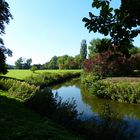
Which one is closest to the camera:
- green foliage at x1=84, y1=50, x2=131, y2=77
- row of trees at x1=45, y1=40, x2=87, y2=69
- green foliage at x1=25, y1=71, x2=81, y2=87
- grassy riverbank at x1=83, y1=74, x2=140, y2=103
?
grassy riverbank at x1=83, y1=74, x2=140, y2=103

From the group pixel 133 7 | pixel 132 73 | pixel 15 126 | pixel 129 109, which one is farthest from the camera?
pixel 132 73

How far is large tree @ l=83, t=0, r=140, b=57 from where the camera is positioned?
480cm

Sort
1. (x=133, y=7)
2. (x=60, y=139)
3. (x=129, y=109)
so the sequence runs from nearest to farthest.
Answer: (x=133, y=7) → (x=60, y=139) → (x=129, y=109)

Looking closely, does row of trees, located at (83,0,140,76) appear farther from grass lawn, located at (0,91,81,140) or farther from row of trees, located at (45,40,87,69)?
row of trees, located at (45,40,87,69)

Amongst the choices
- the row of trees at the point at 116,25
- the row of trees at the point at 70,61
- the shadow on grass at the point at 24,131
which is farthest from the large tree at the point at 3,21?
the row of trees at the point at 70,61

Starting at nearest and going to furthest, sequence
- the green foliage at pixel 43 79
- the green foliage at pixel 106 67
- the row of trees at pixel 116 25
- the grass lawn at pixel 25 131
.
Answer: the row of trees at pixel 116 25
the grass lawn at pixel 25 131
the green foliage at pixel 43 79
the green foliage at pixel 106 67

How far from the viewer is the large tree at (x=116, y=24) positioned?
480 centimetres

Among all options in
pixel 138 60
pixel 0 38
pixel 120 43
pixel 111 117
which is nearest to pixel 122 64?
pixel 138 60

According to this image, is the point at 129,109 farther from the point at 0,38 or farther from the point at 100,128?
the point at 0,38

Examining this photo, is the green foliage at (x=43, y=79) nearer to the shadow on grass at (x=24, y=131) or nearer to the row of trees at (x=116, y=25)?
the shadow on grass at (x=24, y=131)

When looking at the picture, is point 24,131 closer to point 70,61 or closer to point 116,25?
point 116,25

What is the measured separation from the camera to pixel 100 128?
10703 mm

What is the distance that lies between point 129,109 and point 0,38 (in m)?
12.7

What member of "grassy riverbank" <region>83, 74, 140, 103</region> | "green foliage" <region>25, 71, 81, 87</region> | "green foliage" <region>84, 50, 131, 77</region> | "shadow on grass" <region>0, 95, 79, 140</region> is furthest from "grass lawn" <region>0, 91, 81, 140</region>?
"green foliage" <region>84, 50, 131, 77</region>
